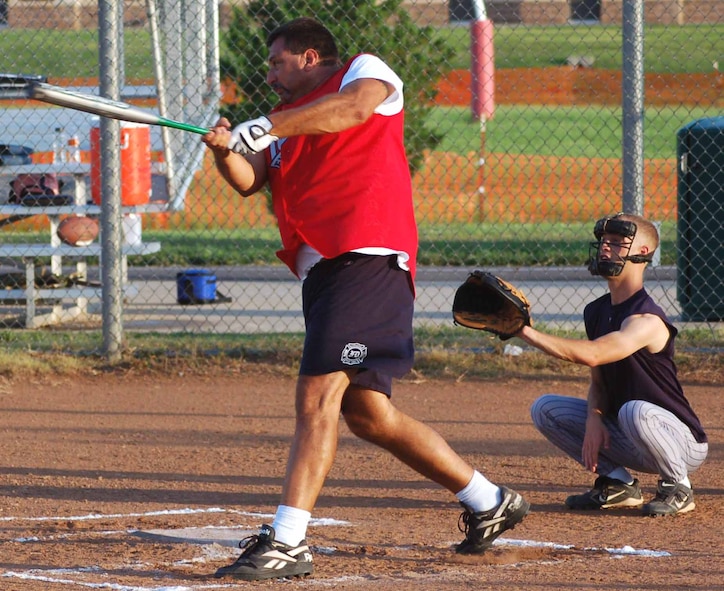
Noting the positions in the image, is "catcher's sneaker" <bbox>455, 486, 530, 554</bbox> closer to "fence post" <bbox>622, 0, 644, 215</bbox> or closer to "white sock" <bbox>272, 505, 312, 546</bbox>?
"white sock" <bbox>272, 505, 312, 546</bbox>

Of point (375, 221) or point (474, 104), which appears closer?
point (375, 221)

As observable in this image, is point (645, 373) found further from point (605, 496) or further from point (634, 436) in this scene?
point (605, 496)

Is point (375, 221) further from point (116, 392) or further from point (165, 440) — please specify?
point (116, 392)

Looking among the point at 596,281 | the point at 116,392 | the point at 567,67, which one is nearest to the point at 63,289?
the point at 116,392

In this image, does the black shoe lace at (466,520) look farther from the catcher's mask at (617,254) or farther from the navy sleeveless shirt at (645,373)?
the catcher's mask at (617,254)

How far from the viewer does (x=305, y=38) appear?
4.26 metres

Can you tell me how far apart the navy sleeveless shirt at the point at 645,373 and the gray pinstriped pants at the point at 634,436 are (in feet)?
0.19

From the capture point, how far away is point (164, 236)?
16.4 m

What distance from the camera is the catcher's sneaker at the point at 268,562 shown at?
3.90m

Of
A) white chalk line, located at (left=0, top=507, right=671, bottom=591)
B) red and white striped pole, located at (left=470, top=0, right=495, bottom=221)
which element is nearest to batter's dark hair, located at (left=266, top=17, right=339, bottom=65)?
white chalk line, located at (left=0, top=507, right=671, bottom=591)

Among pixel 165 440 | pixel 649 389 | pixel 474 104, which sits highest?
pixel 474 104

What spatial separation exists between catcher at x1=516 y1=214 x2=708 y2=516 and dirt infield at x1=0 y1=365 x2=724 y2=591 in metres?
0.14

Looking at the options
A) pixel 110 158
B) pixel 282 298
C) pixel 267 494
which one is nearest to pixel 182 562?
pixel 267 494

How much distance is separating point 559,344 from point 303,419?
1.02 metres
